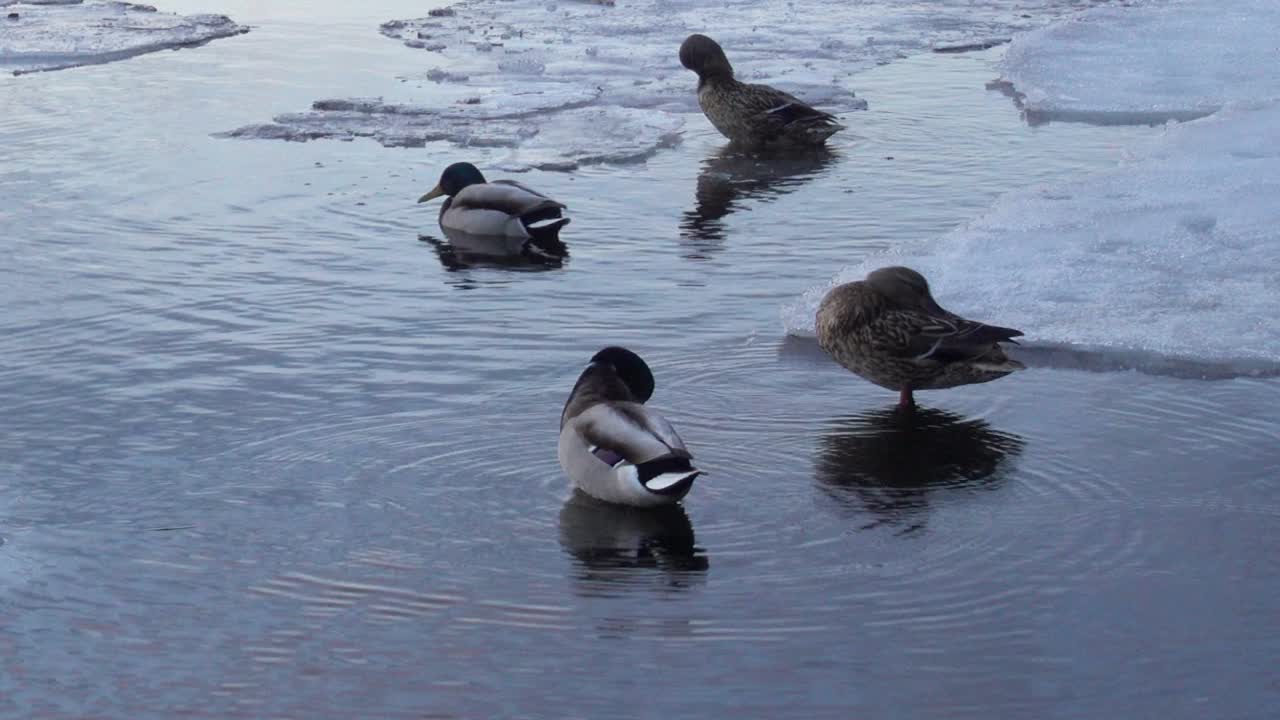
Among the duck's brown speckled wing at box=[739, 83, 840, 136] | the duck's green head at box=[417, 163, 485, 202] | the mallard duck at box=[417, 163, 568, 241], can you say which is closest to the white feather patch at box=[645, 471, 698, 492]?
the mallard duck at box=[417, 163, 568, 241]

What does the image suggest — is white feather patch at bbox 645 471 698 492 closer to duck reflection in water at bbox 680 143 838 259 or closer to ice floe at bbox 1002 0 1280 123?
duck reflection in water at bbox 680 143 838 259

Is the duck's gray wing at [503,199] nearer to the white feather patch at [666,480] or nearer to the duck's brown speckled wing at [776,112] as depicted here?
the duck's brown speckled wing at [776,112]

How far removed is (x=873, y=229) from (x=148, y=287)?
3.95 meters

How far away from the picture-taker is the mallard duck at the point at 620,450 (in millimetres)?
5789

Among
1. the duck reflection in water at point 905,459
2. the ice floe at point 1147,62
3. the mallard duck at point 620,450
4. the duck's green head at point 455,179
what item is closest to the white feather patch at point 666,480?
the mallard duck at point 620,450

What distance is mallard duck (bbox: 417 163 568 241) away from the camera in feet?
34.5

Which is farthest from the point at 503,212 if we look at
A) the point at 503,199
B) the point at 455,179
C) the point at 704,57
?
the point at 704,57

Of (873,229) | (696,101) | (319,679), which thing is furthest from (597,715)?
(696,101)

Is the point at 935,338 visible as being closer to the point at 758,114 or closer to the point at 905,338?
the point at 905,338

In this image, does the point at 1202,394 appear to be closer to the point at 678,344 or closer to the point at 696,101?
the point at 678,344

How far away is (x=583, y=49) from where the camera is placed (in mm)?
17609

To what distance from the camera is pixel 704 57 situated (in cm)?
1402

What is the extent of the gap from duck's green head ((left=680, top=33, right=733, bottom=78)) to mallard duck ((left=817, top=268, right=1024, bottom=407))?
687cm

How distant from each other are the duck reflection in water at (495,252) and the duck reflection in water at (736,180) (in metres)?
0.75
